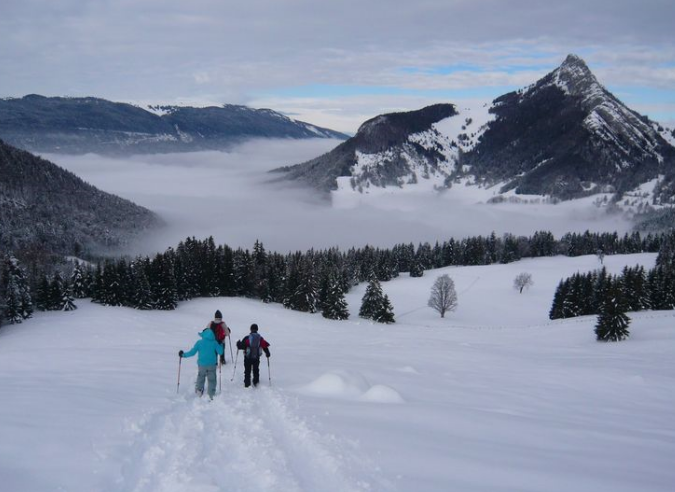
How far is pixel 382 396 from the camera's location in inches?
461

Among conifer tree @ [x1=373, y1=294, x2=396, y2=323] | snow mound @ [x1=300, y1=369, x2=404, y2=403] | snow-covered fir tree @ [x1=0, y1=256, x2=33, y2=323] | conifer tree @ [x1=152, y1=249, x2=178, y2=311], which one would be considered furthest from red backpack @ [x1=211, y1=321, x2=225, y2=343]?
conifer tree @ [x1=152, y1=249, x2=178, y2=311]

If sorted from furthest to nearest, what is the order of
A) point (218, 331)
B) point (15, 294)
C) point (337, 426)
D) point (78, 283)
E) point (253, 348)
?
point (78, 283)
point (15, 294)
point (253, 348)
point (218, 331)
point (337, 426)

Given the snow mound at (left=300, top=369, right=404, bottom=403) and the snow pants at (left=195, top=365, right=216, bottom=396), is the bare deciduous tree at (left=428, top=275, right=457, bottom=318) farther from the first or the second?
the snow pants at (left=195, top=365, right=216, bottom=396)

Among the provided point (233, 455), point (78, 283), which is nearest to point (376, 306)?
point (78, 283)

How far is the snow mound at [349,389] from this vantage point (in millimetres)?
11750

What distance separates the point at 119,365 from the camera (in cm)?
1630

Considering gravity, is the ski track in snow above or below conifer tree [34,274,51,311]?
above

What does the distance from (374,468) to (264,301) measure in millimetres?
63076

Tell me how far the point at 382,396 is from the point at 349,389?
106 cm

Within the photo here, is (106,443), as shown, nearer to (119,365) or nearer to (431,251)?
(119,365)

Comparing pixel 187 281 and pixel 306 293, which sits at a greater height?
pixel 187 281

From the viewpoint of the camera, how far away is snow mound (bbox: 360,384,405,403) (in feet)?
38.1

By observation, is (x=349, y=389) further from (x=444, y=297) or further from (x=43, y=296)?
(x=444, y=297)

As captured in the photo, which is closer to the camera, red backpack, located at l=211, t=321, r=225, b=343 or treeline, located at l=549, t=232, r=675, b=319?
red backpack, located at l=211, t=321, r=225, b=343
